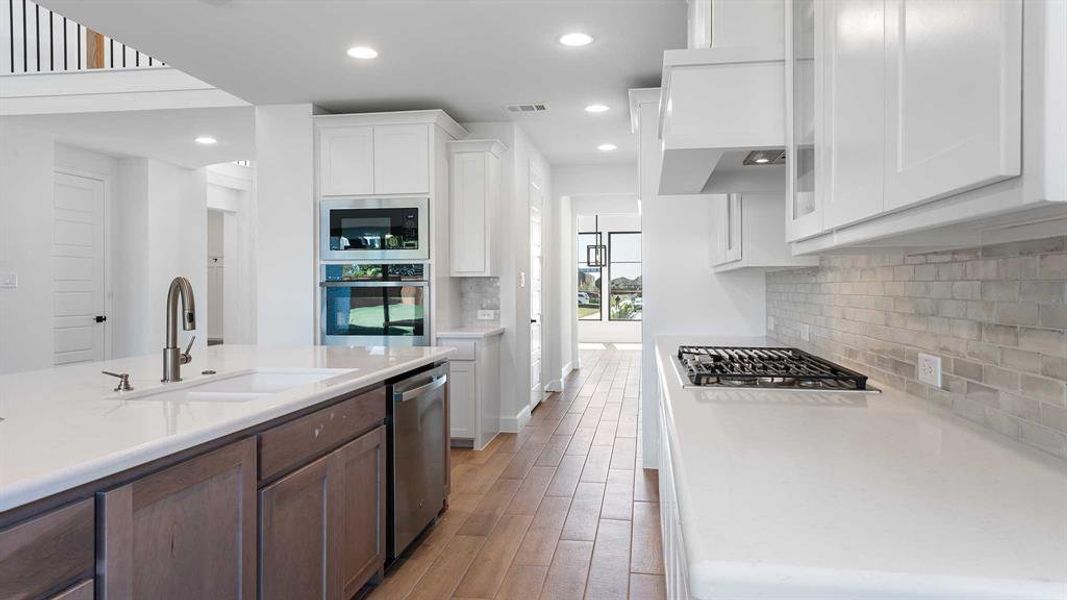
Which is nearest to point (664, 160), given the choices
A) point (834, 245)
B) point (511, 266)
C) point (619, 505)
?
point (834, 245)

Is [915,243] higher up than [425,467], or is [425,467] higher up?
[915,243]

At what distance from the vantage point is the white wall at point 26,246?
5.44 m

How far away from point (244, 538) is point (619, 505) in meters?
2.28

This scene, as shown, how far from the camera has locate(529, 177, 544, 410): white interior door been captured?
19.9ft

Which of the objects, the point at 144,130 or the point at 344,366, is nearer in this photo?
the point at 344,366

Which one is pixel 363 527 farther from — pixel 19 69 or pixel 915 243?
pixel 19 69

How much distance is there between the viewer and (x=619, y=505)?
11.5 ft

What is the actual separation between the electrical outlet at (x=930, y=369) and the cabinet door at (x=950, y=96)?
2.77ft

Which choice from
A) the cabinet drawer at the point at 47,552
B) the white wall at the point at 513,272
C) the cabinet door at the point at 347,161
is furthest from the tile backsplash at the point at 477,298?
the cabinet drawer at the point at 47,552

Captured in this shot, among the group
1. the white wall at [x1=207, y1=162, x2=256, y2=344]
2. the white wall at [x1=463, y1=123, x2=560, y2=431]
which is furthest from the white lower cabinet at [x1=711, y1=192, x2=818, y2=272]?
the white wall at [x1=207, y1=162, x2=256, y2=344]

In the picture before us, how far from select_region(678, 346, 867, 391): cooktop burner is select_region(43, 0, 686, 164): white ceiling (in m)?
1.81

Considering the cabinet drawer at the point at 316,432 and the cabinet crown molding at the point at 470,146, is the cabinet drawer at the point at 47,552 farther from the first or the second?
the cabinet crown molding at the point at 470,146

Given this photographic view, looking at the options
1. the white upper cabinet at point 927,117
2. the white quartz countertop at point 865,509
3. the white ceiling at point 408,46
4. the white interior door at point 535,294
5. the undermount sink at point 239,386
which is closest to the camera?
the white upper cabinet at point 927,117

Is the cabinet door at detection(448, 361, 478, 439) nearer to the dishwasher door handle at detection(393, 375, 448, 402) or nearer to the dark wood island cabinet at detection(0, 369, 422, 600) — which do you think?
the dishwasher door handle at detection(393, 375, 448, 402)
